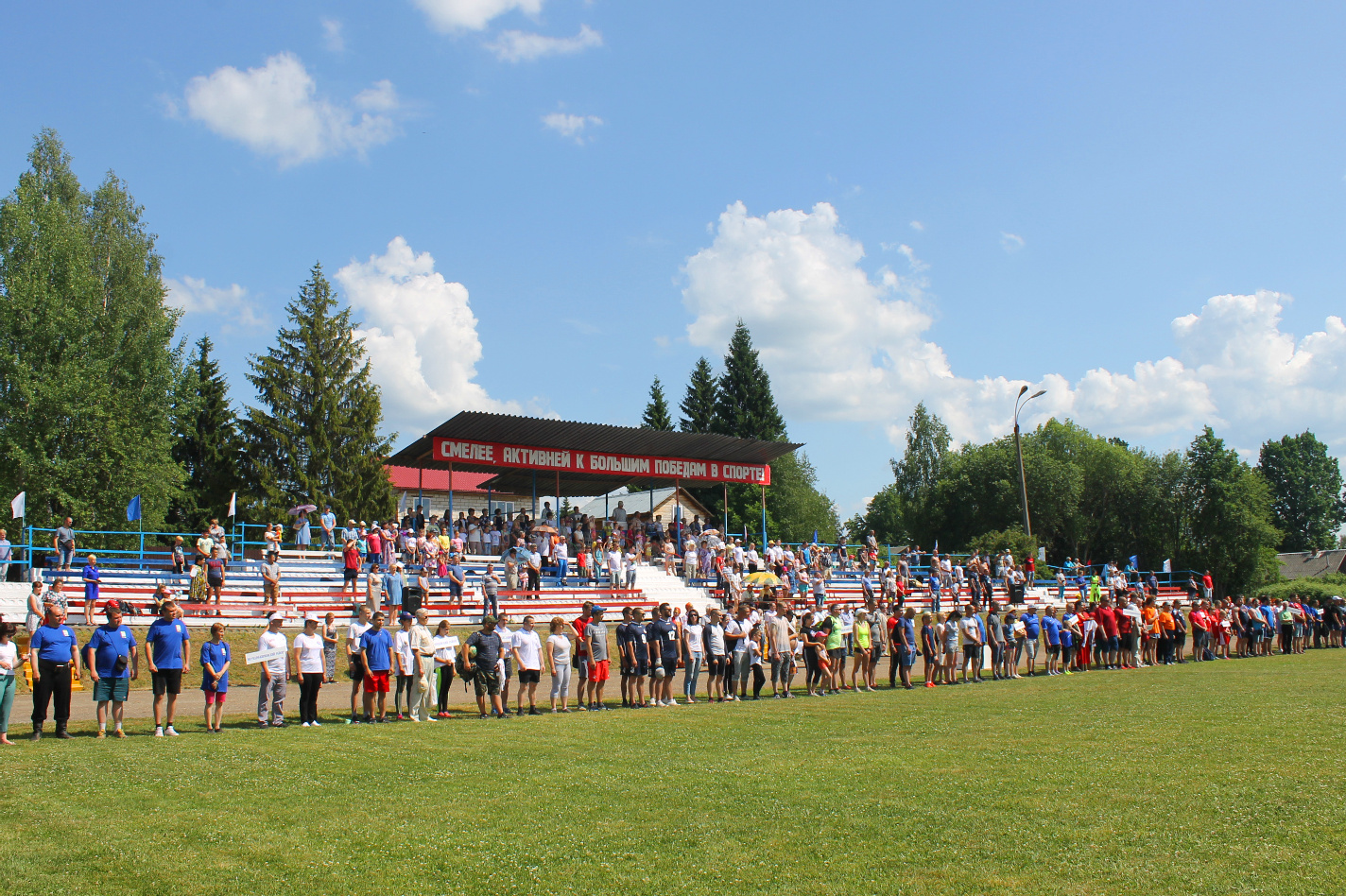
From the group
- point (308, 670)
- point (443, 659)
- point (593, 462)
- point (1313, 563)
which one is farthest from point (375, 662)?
point (1313, 563)

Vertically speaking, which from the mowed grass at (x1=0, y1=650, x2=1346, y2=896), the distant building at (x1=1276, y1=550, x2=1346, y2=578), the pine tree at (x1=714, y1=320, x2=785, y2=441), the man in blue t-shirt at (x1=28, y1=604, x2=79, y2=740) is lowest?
the distant building at (x1=1276, y1=550, x2=1346, y2=578)

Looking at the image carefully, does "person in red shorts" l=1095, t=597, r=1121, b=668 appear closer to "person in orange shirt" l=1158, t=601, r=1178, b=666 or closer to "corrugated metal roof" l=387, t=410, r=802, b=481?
"person in orange shirt" l=1158, t=601, r=1178, b=666

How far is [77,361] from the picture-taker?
31203 mm

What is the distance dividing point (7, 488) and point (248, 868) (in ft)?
104

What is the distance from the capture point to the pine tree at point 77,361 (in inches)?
1194

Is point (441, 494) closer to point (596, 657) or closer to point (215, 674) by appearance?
point (596, 657)

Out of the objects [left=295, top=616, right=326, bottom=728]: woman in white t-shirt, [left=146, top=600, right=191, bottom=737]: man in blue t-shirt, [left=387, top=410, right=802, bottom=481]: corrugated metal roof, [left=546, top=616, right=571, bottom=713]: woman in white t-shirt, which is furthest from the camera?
[left=387, top=410, right=802, bottom=481]: corrugated metal roof

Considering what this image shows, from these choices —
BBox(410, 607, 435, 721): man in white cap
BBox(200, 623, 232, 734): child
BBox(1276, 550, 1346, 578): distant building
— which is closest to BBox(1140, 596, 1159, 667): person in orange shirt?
BBox(410, 607, 435, 721): man in white cap

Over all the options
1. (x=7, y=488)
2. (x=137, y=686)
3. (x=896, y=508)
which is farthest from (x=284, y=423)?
(x=896, y=508)

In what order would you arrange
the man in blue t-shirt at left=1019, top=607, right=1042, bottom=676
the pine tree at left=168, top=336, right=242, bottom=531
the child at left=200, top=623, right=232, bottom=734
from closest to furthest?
the child at left=200, top=623, right=232, bottom=734 < the man in blue t-shirt at left=1019, top=607, right=1042, bottom=676 < the pine tree at left=168, top=336, right=242, bottom=531

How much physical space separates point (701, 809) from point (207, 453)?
39.8 metres

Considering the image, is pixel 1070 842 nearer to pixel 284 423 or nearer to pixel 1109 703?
pixel 1109 703

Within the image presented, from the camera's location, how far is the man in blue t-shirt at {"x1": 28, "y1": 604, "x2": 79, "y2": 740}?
35.0 ft

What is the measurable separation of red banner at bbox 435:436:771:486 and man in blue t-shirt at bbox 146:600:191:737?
59.0 feet
